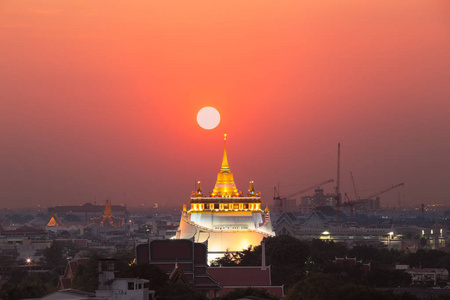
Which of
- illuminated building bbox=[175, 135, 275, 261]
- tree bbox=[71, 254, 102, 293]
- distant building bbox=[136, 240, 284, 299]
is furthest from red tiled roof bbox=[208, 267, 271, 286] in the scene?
illuminated building bbox=[175, 135, 275, 261]

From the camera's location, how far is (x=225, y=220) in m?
122

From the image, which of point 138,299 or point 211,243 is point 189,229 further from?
point 138,299

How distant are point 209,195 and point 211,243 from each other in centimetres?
766

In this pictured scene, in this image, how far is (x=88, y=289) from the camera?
83.6m

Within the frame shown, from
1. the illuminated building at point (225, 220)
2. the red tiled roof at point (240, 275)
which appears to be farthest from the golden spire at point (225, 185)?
the red tiled roof at point (240, 275)

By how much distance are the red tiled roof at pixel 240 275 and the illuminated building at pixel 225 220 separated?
761 inches

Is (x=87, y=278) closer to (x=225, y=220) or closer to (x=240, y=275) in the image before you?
(x=240, y=275)

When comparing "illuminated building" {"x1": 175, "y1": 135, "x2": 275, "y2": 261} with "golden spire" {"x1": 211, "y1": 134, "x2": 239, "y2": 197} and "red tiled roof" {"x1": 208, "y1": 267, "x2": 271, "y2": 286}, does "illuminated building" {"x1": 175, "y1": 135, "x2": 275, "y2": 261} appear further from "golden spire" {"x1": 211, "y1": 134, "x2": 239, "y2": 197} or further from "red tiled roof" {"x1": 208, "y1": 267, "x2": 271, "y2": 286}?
"red tiled roof" {"x1": 208, "y1": 267, "x2": 271, "y2": 286}

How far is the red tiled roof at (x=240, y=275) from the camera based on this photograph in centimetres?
9575

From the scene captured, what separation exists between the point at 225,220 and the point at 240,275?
25842 millimetres

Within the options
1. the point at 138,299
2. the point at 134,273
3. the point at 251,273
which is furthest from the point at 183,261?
the point at 138,299

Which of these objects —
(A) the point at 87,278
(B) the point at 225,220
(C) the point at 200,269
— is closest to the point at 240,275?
(C) the point at 200,269

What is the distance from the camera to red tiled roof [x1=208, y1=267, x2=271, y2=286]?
9575 centimetres

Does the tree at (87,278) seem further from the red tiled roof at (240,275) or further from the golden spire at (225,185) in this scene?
the golden spire at (225,185)
